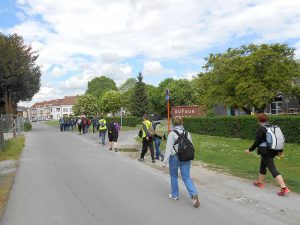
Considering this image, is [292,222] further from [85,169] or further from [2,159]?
[2,159]

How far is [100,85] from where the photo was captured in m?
118

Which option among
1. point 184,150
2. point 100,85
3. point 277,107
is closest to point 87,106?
point 100,85

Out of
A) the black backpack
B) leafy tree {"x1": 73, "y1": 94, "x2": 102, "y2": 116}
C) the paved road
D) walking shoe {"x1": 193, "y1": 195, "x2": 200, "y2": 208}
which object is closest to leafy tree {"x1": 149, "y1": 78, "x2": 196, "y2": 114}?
leafy tree {"x1": 73, "y1": 94, "x2": 102, "y2": 116}

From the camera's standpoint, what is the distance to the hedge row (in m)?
18.8

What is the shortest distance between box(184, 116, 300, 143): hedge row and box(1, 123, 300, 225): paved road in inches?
381

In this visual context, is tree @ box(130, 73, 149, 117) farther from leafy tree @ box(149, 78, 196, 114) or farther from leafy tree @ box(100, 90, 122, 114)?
leafy tree @ box(100, 90, 122, 114)

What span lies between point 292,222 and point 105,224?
2.83 m

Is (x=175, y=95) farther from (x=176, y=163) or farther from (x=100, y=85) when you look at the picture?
(x=176, y=163)

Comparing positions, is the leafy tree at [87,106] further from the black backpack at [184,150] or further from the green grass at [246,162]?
the black backpack at [184,150]

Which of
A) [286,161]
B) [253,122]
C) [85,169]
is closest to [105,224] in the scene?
[85,169]

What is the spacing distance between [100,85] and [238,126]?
96822 millimetres

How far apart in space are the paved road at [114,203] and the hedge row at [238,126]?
381 inches

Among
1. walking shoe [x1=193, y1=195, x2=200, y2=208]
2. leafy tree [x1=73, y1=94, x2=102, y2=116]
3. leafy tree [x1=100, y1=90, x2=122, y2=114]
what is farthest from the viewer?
leafy tree [x1=73, y1=94, x2=102, y2=116]

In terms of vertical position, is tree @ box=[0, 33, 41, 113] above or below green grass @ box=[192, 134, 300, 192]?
above
